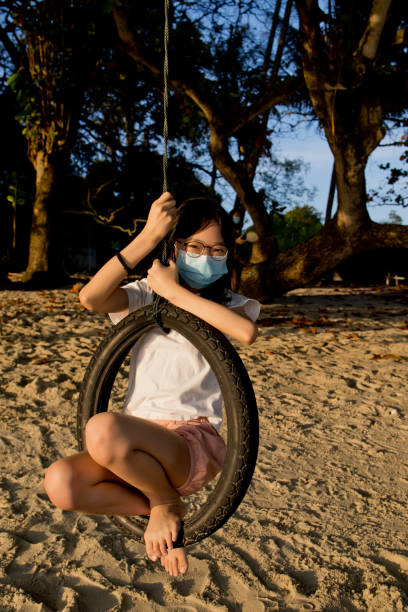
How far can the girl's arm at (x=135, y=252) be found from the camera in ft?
5.70

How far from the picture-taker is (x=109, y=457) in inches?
59.1

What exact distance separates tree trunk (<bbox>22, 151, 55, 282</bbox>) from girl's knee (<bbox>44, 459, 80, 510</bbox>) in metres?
10.1

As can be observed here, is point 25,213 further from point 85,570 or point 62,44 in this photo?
point 85,570

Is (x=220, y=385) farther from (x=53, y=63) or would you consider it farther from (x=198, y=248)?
(x=53, y=63)

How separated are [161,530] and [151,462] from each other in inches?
8.0

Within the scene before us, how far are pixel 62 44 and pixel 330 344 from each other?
688 centimetres

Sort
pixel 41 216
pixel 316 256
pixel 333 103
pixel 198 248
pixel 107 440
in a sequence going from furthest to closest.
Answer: pixel 41 216 → pixel 316 256 → pixel 333 103 → pixel 198 248 → pixel 107 440

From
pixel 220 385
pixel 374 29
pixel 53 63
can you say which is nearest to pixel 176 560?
pixel 220 385

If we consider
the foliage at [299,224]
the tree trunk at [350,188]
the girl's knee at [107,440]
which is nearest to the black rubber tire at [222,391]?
the girl's knee at [107,440]

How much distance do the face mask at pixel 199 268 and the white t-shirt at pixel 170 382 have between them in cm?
Answer: 21

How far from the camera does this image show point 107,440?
4.88 ft

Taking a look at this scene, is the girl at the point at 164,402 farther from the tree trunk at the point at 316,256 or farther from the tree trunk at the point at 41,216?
the tree trunk at the point at 41,216

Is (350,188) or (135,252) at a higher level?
(350,188)

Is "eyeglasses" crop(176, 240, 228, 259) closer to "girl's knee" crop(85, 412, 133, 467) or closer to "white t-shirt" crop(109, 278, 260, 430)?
"white t-shirt" crop(109, 278, 260, 430)
